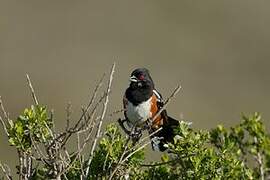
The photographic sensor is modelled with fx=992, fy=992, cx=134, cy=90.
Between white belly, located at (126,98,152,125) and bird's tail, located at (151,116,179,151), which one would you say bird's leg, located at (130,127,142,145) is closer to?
bird's tail, located at (151,116,179,151)

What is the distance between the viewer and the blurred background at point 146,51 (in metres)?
21.9

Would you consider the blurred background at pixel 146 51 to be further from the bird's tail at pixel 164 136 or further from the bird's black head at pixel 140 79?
the bird's tail at pixel 164 136

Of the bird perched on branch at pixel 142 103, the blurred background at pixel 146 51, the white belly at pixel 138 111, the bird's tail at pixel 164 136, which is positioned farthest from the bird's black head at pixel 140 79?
the blurred background at pixel 146 51

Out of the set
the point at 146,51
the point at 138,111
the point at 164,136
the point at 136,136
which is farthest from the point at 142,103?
the point at 146,51

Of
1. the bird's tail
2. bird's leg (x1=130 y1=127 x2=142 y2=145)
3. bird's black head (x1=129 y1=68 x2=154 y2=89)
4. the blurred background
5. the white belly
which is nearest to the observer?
bird's leg (x1=130 y1=127 x2=142 y2=145)

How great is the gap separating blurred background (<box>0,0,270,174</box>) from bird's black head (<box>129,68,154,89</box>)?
11249mm

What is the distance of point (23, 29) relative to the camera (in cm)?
2611

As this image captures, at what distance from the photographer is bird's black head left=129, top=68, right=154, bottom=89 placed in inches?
290

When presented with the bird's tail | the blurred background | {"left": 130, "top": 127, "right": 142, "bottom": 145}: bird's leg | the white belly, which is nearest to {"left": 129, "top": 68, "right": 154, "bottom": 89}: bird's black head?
the white belly

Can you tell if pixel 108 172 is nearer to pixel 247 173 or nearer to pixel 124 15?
pixel 247 173

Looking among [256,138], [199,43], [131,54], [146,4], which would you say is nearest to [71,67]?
[131,54]

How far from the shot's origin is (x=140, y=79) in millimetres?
7453

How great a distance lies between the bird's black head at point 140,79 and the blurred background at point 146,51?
11.2m

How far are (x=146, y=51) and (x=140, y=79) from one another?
18.0 m
